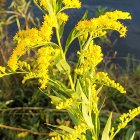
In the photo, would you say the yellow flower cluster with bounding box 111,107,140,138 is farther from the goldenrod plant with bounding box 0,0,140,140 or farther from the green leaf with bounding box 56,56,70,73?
the green leaf with bounding box 56,56,70,73

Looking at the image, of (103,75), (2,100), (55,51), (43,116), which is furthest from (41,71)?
(2,100)

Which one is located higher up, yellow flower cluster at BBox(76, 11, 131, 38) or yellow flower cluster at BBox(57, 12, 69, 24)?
yellow flower cluster at BBox(57, 12, 69, 24)

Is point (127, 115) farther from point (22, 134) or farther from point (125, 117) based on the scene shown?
point (22, 134)

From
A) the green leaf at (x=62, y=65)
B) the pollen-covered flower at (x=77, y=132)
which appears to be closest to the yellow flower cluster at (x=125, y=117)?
the pollen-covered flower at (x=77, y=132)

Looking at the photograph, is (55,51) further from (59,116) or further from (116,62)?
(116,62)

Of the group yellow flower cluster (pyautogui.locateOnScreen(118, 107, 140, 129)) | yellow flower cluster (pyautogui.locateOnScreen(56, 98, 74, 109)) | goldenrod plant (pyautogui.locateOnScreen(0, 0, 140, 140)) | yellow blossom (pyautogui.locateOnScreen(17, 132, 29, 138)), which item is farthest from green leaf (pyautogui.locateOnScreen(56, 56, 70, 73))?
yellow blossom (pyautogui.locateOnScreen(17, 132, 29, 138))

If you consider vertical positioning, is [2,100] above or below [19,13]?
below

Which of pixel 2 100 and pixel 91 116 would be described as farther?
pixel 2 100

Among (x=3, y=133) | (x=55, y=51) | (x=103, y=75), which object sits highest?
(x=55, y=51)

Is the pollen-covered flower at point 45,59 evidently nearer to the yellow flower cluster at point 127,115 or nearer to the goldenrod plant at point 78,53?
the goldenrod plant at point 78,53
